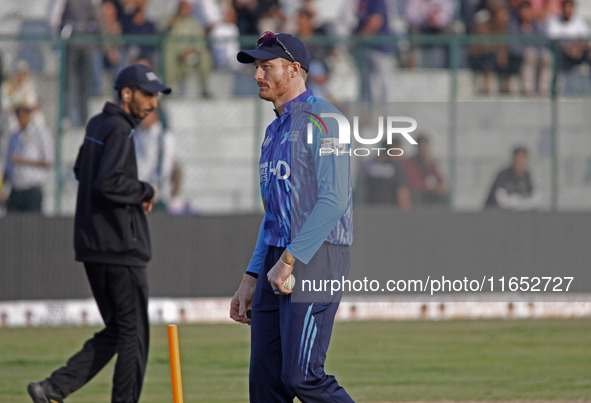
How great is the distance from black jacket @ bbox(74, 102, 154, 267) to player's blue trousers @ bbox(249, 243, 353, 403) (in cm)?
195

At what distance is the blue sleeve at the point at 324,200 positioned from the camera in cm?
468

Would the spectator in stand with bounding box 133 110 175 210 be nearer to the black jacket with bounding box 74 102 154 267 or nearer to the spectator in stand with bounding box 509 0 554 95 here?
the spectator in stand with bounding box 509 0 554 95

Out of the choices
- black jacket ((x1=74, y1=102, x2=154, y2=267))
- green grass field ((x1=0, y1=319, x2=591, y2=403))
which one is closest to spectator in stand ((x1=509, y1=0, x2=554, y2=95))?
green grass field ((x1=0, y1=319, x2=591, y2=403))

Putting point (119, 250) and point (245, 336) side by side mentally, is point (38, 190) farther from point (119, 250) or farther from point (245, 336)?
point (119, 250)

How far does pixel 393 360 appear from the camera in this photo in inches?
380

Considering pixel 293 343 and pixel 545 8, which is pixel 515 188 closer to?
pixel 545 8

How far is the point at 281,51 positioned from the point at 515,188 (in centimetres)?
871

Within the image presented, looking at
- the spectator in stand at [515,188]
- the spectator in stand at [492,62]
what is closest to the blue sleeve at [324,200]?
the spectator in stand at [515,188]

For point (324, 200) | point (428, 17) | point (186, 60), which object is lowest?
point (324, 200)

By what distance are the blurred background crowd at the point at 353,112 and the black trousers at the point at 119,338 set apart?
5.83 meters

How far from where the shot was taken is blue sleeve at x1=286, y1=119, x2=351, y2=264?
15.4 feet

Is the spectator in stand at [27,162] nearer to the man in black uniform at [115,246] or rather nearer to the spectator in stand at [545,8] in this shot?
the man in black uniform at [115,246]

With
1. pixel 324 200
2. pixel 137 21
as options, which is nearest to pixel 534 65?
pixel 137 21

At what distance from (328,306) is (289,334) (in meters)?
0.22
